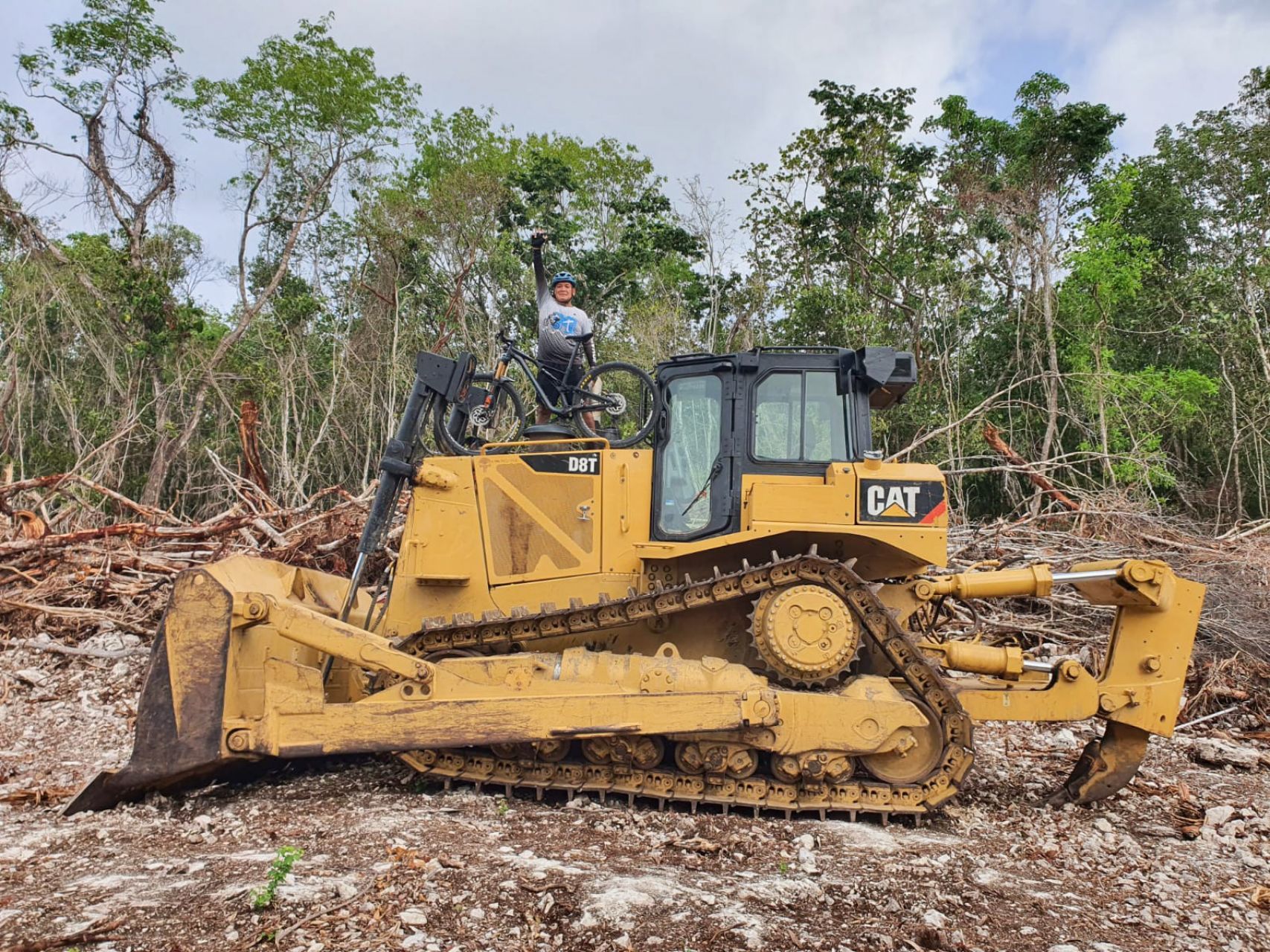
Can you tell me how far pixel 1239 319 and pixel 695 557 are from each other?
2164cm

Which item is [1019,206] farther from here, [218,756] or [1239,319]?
[218,756]

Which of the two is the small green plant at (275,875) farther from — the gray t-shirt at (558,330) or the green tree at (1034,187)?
the green tree at (1034,187)

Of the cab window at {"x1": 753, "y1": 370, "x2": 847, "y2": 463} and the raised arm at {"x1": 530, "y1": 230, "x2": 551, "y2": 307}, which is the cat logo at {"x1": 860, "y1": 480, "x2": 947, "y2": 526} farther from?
the raised arm at {"x1": 530, "y1": 230, "x2": 551, "y2": 307}

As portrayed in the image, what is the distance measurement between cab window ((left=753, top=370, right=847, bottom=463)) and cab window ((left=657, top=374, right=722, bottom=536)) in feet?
0.96

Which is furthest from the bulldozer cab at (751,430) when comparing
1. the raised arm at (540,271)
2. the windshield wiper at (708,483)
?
the raised arm at (540,271)

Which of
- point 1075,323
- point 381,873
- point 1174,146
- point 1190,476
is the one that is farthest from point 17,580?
point 1174,146

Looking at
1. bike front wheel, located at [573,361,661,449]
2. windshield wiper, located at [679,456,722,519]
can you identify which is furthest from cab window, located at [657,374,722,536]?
bike front wheel, located at [573,361,661,449]

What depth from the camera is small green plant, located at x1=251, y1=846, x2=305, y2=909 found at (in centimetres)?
338

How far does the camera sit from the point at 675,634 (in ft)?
18.5

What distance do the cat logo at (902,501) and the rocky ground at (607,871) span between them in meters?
1.79

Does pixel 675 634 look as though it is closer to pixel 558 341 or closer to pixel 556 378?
pixel 556 378

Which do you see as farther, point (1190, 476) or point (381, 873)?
point (1190, 476)

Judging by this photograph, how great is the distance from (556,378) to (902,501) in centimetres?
294

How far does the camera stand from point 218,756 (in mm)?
4789
